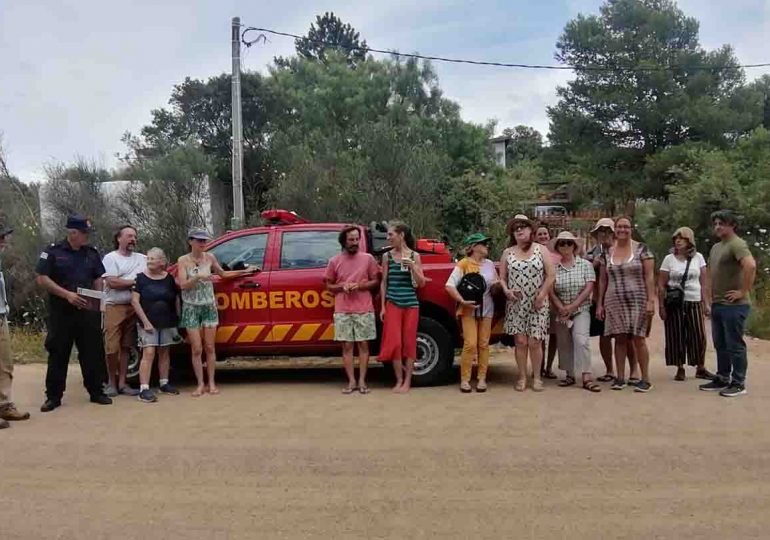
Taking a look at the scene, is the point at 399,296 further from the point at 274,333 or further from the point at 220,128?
the point at 220,128

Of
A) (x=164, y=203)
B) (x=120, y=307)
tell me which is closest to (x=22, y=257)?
(x=164, y=203)

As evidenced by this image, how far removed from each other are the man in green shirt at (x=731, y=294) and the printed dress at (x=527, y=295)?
1.65 meters

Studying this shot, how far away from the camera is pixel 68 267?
662cm

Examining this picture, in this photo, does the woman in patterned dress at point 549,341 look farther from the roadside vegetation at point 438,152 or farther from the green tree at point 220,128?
the green tree at point 220,128

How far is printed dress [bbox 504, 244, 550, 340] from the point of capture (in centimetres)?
709

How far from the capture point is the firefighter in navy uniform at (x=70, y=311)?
6.56m

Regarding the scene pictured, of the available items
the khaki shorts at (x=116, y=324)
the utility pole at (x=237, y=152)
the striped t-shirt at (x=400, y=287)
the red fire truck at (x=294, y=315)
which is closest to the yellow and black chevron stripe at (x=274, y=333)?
the red fire truck at (x=294, y=315)

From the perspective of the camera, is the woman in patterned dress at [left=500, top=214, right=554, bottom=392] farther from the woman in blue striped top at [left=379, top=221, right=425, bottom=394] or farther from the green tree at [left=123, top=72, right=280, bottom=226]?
the green tree at [left=123, top=72, right=280, bottom=226]

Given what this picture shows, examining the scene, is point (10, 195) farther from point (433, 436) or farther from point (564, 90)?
point (564, 90)

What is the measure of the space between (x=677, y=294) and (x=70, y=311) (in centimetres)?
608

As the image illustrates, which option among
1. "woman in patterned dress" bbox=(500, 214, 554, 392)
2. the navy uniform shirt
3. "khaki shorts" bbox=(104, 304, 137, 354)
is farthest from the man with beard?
"woman in patterned dress" bbox=(500, 214, 554, 392)

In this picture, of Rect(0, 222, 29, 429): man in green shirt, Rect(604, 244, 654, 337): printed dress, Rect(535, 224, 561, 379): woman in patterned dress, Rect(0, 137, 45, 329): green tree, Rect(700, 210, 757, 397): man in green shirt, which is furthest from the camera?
Rect(0, 137, 45, 329): green tree

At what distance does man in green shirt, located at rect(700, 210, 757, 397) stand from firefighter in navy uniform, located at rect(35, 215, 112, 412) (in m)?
5.99

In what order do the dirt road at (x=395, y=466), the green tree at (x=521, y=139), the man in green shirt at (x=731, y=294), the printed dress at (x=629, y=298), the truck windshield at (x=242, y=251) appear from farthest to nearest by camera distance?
the green tree at (x=521, y=139) < the truck windshield at (x=242, y=251) < the printed dress at (x=629, y=298) < the man in green shirt at (x=731, y=294) < the dirt road at (x=395, y=466)
